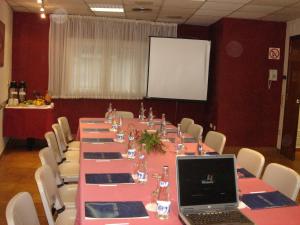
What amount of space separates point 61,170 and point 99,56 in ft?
14.0

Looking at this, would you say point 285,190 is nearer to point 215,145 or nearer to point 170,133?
point 215,145

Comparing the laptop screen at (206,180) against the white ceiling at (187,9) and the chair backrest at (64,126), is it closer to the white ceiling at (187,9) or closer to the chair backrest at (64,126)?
the chair backrest at (64,126)

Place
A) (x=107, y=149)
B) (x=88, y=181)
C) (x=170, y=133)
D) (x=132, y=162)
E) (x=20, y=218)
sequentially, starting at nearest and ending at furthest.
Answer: (x=20, y=218) < (x=88, y=181) < (x=132, y=162) < (x=107, y=149) < (x=170, y=133)

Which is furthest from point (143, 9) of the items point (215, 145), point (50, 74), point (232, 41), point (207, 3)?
point (215, 145)

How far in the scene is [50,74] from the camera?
24.8ft

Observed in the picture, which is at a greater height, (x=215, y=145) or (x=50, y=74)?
(x=50, y=74)

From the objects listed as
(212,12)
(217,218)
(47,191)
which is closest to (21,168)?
(47,191)

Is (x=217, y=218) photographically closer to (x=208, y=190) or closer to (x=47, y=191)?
(x=208, y=190)

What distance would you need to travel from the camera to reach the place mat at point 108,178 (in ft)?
7.96

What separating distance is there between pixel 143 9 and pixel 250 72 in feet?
8.20

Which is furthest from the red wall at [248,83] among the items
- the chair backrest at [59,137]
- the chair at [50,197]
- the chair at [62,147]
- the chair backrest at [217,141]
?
the chair at [50,197]

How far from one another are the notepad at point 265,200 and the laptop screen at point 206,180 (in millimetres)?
194

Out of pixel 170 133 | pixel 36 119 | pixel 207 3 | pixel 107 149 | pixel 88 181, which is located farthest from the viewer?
pixel 36 119

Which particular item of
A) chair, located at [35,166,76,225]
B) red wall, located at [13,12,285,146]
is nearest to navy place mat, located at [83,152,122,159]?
chair, located at [35,166,76,225]
